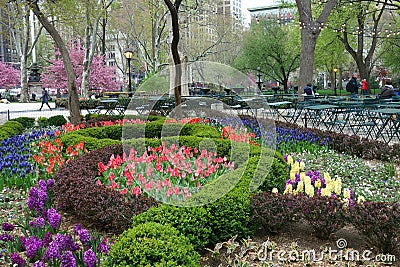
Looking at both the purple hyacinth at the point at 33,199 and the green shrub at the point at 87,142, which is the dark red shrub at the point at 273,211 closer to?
the purple hyacinth at the point at 33,199

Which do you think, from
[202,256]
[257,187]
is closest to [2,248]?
[202,256]

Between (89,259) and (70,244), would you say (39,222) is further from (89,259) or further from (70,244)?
(89,259)

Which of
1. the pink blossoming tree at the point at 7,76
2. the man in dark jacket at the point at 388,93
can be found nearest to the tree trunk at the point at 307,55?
the man in dark jacket at the point at 388,93

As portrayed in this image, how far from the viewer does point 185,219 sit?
3928 mm

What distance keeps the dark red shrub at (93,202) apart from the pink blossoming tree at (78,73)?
32.1 m

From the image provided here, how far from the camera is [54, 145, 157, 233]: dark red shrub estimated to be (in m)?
4.51

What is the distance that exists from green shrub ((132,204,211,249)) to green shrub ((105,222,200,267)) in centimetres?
51

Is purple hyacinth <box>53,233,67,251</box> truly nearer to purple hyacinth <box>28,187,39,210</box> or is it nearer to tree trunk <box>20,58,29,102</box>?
purple hyacinth <box>28,187,39,210</box>

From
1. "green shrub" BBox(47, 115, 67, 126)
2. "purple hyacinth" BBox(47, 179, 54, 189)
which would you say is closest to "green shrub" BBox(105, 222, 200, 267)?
"purple hyacinth" BBox(47, 179, 54, 189)

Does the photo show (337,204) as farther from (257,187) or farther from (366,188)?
(366,188)

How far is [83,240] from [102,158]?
3513mm

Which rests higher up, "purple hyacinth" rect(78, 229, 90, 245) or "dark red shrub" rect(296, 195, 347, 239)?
"purple hyacinth" rect(78, 229, 90, 245)

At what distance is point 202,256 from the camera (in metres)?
4.09

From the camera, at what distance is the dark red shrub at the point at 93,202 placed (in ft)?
14.8
